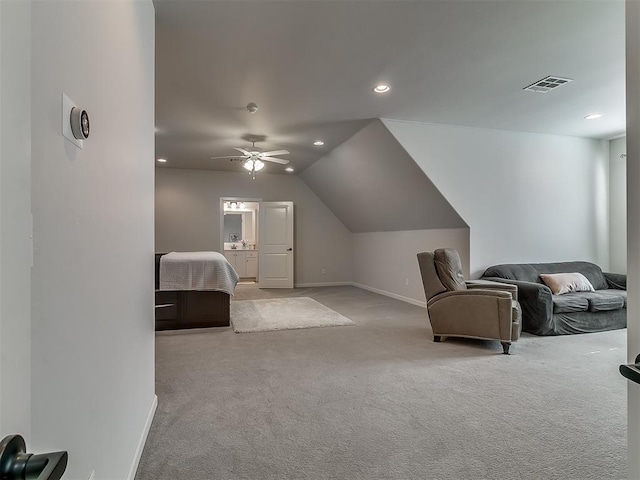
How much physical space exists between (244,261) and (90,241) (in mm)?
8704

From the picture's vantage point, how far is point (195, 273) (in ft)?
14.6

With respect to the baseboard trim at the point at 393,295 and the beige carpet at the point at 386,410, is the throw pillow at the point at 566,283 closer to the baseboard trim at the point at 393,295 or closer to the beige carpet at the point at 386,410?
the beige carpet at the point at 386,410

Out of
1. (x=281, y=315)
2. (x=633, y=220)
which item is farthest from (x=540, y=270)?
(x=633, y=220)

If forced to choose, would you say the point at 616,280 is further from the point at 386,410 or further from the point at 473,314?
the point at 386,410

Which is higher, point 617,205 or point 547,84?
point 547,84

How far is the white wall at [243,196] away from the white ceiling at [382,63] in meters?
2.91

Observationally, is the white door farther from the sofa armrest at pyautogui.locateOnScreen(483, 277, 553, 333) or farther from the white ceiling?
the sofa armrest at pyautogui.locateOnScreen(483, 277, 553, 333)

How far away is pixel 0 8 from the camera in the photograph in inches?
14.9

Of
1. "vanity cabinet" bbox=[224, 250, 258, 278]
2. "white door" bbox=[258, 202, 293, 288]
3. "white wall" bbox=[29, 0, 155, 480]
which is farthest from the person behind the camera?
"vanity cabinet" bbox=[224, 250, 258, 278]

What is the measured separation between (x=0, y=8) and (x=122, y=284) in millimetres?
1356

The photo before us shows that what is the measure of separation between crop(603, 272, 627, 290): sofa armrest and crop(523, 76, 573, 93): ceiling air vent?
3.10m

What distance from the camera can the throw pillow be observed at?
4.69m

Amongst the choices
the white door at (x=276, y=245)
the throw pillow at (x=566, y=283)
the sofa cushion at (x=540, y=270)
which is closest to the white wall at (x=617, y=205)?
the sofa cushion at (x=540, y=270)

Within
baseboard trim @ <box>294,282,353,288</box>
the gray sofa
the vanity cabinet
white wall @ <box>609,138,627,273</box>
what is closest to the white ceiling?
white wall @ <box>609,138,627,273</box>
